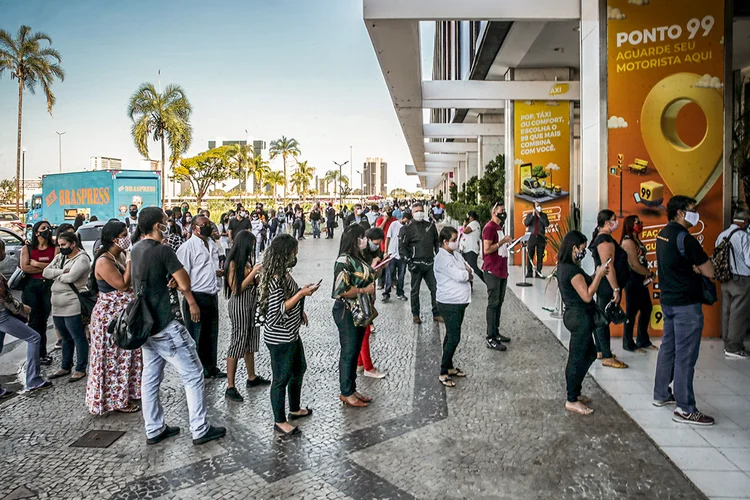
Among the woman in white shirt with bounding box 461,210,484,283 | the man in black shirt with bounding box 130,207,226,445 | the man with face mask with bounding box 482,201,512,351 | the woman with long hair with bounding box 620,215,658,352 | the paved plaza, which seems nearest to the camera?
the paved plaza

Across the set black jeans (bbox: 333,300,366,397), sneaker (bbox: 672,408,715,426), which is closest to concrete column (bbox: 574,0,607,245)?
sneaker (bbox: 672,408,715,426)

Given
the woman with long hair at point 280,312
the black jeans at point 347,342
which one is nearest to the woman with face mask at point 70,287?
the woman with long hair at point 280,312

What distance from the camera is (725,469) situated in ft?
12.5

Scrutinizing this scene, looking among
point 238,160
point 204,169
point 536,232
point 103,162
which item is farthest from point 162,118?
point 103,162

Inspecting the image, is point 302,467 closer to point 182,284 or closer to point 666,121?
point 182,284

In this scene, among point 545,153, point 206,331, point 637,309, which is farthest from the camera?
point 545,153

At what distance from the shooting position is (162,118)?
34656mm

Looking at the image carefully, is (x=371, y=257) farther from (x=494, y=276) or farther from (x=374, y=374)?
(x=494, y=276)

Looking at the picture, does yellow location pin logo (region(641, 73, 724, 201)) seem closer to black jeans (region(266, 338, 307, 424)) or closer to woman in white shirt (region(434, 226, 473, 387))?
woman in white shirt (region(434, 226, 473, 387))

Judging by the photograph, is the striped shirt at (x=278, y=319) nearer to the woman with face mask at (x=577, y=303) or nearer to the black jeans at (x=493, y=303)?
the woman with face mask at (x=577, y=303)

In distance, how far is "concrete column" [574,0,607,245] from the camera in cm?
737

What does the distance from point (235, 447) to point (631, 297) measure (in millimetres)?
4966

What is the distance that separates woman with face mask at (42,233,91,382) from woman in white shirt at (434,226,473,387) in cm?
371

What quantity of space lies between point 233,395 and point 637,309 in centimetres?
481
